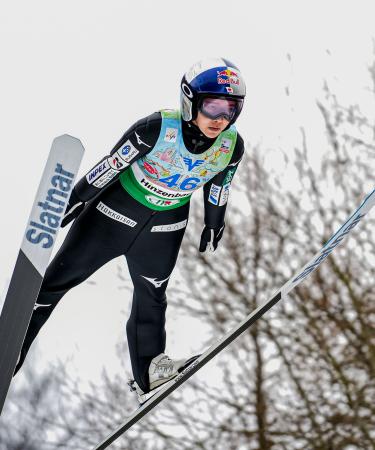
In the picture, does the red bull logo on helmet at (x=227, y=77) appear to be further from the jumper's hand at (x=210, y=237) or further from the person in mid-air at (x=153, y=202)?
the jumper's hand at (x=210, y=237)

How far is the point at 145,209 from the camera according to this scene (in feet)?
14.0

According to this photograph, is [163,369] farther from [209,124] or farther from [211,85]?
[211,85]

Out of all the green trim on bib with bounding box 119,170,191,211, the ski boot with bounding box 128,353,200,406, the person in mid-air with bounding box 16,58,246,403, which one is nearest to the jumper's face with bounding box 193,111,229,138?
the person in mid-air with bounding box 16,58,246,403

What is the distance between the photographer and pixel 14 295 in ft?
12.2

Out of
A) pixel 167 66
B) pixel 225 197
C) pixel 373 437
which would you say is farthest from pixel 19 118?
pixel 225 197

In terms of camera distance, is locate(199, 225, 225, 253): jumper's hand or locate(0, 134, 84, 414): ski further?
locate(199, 225, 225, 253): jumper's hand

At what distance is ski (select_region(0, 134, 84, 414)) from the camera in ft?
12.0

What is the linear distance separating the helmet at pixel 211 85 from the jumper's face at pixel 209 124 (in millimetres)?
21

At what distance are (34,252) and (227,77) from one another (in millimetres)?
1161

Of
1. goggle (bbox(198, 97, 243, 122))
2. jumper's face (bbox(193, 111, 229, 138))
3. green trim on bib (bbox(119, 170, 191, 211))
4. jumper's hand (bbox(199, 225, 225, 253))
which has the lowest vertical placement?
jumper's hand (bbox(199, 225, 225, 253))

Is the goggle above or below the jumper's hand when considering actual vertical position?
above

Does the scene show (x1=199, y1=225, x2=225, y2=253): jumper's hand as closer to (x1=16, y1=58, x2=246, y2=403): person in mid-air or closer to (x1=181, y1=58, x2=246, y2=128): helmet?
(x1=16, y1=58, x2=246, y2=403): person in mid-air

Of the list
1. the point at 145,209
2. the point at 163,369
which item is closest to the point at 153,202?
the point at 145,209

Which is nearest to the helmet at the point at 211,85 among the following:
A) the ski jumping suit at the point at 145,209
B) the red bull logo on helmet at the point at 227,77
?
the red bull logo on helmet at the point at 227,77
